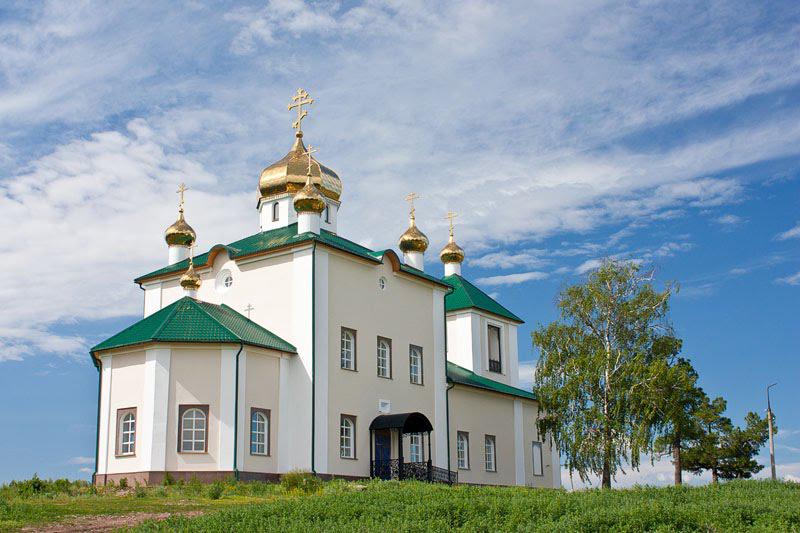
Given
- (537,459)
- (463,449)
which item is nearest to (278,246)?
(463,449)

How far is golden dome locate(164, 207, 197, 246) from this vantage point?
2703 cm

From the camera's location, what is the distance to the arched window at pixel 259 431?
69.8ft

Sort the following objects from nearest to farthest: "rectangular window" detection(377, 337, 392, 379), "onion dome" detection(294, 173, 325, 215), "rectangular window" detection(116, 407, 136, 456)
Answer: "rectangular window" detection(116, 407, 136, 456), "onion dome" detection(294, 173, 325, 215), "rectangular window" detection(377, 337, 392, 379)

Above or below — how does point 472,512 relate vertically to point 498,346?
below

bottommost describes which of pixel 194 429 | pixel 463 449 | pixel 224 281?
pixel 463 449

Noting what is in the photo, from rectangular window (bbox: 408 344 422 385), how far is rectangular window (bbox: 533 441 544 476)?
728 centimetres

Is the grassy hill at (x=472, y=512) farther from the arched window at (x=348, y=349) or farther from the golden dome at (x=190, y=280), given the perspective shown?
the golden dome at (x=190, y=280)

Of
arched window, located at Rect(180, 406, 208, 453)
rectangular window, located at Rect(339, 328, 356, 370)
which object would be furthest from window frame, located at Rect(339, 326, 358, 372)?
arched window, located at Rect(180, 406, 208, 453)

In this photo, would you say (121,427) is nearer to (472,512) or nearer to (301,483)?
→ (301,483)

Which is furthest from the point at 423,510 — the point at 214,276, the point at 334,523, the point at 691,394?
the point at 691,394

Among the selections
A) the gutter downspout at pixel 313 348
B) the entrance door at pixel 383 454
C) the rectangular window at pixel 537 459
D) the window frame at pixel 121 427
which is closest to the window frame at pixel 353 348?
the gutter downspout at pixel 313 348

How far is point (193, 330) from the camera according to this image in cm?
2125

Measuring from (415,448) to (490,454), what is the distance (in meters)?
4.67

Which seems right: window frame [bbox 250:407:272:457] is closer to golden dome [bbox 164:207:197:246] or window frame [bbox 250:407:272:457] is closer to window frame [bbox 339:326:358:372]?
window frame [bbox 339:326:358:372]
